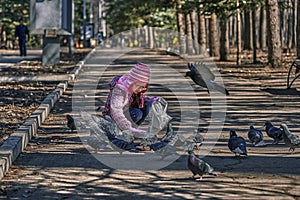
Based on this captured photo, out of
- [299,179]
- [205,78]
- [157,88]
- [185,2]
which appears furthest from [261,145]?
[185,2]

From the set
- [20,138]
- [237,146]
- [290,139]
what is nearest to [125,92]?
[20,138]

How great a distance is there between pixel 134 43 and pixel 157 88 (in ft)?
220

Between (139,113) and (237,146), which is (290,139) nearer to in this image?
(237,146)

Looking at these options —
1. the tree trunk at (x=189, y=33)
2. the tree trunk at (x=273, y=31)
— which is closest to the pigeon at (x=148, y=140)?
the tree trunk at (x=273, y=31)

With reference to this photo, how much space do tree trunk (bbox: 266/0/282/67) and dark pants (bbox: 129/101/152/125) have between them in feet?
57.1

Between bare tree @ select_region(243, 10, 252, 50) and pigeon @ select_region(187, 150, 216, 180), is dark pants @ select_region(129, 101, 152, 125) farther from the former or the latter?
bare tree @ select_region(243, 10, 252, 50)

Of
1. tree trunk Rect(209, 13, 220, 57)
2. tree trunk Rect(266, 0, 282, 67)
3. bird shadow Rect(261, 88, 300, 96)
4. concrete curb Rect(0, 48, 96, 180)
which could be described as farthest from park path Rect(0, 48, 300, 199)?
tree trunk Rect(209, 13, 220, 57)

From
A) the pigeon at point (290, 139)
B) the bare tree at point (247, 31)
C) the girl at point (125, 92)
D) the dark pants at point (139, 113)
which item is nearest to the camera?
the pigeon at point (290, 139)

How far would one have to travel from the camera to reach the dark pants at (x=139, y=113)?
12.6 metres

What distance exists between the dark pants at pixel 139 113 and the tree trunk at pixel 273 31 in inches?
685

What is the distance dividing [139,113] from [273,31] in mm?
18146

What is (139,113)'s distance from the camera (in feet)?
41.4

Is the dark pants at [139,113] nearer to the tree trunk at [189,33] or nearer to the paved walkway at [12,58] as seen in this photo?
the paved walkway at [12,58]

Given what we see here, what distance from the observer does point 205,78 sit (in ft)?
66.5
